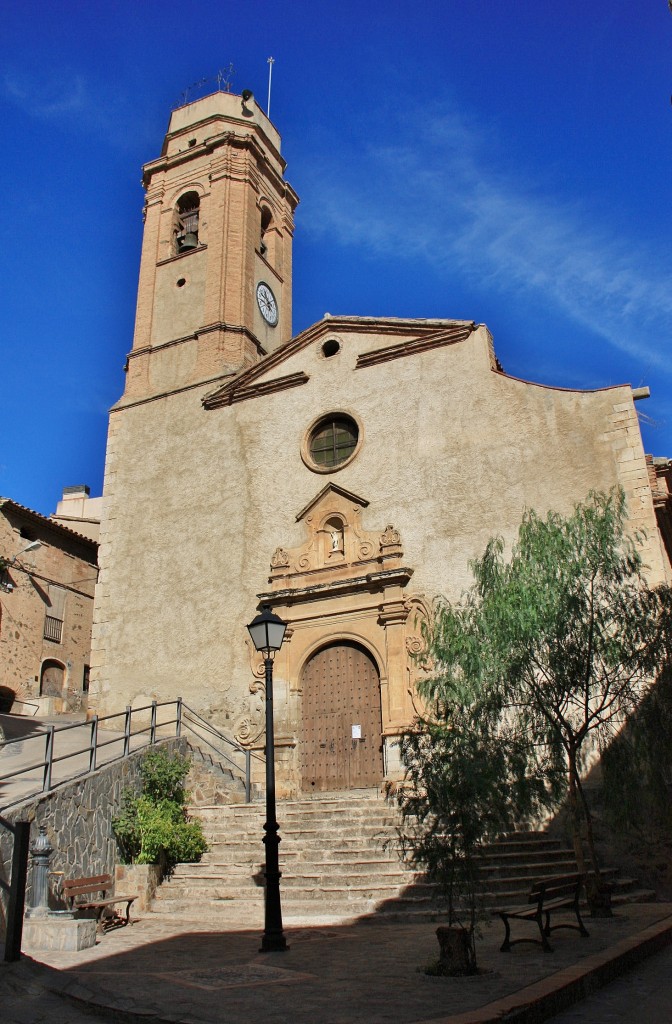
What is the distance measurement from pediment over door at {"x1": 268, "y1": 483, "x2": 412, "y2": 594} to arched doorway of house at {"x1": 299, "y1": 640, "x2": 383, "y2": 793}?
3.96 feet

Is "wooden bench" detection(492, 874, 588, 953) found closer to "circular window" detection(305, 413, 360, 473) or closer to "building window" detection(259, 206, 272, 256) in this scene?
"circular window" detection(305, 413, 360, 473)

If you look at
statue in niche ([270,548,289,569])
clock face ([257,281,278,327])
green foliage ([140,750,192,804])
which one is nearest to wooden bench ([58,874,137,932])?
green foliage ([140,750,192,804])

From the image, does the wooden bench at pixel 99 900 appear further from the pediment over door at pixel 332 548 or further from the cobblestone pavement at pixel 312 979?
the pediment over door at pixel 332 548

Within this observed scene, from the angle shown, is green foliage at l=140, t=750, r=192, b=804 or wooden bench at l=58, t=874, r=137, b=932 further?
green foliage at l=140, t=750, r=192, b=804

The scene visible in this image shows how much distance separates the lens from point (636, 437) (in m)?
12.0

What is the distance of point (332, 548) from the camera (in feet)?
46.2

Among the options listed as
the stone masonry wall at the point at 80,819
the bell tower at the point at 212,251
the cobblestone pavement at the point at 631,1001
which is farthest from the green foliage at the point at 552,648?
the bell tower at the point at 212,251

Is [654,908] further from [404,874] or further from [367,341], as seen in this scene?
[367,341]

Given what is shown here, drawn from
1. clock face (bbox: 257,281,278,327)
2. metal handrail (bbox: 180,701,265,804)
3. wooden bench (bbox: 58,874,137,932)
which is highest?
clock face (bbox: 257,281,278,327)

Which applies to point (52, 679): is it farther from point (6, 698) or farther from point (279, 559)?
point (279, 559)

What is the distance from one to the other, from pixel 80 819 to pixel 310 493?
22.8 feet

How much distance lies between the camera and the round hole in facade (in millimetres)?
15571

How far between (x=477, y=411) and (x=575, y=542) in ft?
15.5

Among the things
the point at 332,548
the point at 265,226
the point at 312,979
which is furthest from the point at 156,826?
the point at 265,226
